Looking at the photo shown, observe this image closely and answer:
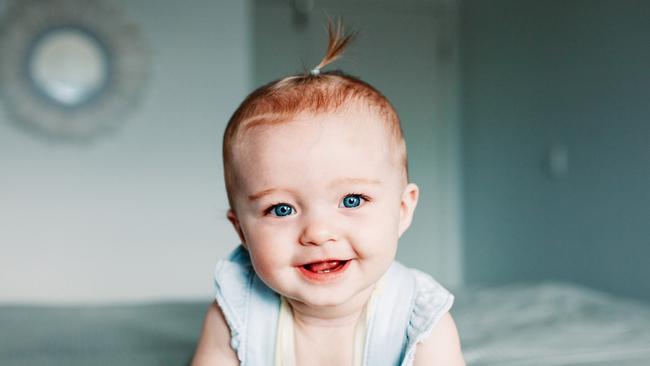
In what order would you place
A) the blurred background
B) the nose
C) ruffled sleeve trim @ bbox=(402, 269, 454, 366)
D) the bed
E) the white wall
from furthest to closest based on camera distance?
the white wall
the blurred background
the bed
ruffled sleeve trim @ bbox=(402, 269, 454, 366)
the nose

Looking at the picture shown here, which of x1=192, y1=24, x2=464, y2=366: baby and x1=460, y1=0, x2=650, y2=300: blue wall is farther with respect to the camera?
x1=460, y1=0, x2=650, y2=300: blue wall

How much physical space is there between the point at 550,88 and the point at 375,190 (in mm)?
2549

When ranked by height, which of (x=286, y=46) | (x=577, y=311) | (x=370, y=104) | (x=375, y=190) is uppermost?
(x=286, y=46)

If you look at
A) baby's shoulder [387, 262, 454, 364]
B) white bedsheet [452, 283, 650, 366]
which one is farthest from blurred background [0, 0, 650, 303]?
baby's shoulder [387, 262, 454, 364]

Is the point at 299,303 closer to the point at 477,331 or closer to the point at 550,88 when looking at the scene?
the point at 477,331

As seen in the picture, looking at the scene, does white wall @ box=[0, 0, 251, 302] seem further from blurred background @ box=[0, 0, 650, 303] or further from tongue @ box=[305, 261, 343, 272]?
tongue @ box=[305, 261, 343, 272]

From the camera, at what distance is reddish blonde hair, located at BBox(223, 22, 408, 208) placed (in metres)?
0.90

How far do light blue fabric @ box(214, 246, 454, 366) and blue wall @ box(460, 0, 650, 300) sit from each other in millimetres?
1787

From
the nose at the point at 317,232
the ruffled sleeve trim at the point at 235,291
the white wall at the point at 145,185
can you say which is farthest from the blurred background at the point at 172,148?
the nose at the point at 317,232

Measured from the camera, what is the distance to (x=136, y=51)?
A: 3398mm

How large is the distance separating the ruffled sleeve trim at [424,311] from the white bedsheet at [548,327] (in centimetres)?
18

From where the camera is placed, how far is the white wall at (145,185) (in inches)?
130

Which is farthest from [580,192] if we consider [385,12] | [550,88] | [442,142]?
[385,12]

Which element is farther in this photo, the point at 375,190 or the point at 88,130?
the point at 88,130
